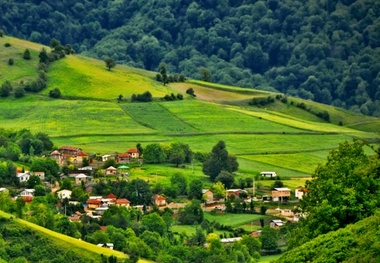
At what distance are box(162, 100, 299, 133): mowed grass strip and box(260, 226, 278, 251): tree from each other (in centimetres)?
4973

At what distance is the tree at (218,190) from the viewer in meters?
111

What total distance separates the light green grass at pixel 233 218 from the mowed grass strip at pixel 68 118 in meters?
34.5

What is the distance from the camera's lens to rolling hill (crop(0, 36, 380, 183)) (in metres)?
133

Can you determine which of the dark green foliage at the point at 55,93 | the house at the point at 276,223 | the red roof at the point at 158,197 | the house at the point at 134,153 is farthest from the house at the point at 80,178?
the dark green foliage at the point at 55,93

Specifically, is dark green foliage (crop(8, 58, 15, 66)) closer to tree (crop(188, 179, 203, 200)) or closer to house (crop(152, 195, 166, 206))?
tree (crop(188, 179, 203, 200))

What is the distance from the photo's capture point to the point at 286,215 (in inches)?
4190

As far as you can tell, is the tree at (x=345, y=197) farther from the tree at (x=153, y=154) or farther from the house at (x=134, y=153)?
the house at (x=134, y=153)

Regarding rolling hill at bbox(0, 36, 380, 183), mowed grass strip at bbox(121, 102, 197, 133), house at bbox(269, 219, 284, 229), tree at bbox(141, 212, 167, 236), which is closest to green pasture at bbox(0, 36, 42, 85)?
rolling hill at bbox(0, 36, 380, 183)

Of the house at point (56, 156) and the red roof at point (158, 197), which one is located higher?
the house at point (56, 156)

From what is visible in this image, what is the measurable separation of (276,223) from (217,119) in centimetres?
4935

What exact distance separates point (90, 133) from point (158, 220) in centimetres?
4125

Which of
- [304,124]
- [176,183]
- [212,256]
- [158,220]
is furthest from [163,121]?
[212,256]

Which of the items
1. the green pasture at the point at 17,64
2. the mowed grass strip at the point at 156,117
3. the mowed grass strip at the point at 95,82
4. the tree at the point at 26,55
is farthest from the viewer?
the tree at the point at 26,55

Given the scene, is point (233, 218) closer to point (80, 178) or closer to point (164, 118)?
point (80, 178)
